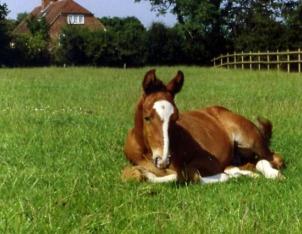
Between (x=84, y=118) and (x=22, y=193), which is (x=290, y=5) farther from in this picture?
(x=22, y=193)

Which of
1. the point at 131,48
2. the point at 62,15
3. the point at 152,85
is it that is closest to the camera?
the point at 152,85

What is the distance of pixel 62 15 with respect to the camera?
102m

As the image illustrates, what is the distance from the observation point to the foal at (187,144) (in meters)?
6.31

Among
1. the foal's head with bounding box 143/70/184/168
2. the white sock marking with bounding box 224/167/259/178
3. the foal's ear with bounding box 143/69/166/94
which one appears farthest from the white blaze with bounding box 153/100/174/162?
the white sock marking with bounding box 224/167/259/178

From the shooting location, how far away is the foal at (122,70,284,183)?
6.31 metres

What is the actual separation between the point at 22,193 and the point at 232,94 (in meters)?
13.5

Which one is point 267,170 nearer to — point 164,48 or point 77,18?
point 164,48

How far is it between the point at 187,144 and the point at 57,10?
98.2 meters

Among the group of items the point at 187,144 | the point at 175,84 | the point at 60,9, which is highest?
the point at 60,9

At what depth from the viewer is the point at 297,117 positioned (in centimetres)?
1217

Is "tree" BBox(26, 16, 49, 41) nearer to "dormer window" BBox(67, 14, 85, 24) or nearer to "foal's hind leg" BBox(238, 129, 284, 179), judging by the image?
"dormer window" BBox(67, 14, 85, 24)

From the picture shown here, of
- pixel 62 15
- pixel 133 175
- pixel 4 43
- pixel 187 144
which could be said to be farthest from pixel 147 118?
pixel 62 15

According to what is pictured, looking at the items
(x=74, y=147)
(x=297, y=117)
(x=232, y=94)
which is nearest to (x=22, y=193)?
(x=74, y=147)

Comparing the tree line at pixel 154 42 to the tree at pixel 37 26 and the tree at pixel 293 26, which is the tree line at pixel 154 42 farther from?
the tree at pixel 37 26
